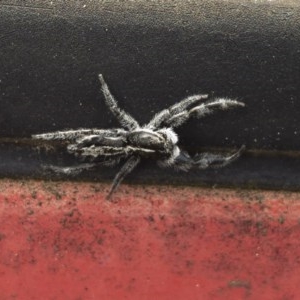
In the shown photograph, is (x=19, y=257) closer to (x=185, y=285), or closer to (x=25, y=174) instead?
(x=25, y=174)

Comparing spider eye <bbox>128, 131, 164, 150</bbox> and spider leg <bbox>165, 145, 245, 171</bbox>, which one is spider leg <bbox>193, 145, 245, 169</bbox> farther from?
spider eye <bbox>128, 131, 164, 150</bbox>

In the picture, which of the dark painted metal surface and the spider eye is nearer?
the dark painted metal surface

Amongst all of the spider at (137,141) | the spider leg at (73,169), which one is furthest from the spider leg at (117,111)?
the spider leg at (73,169)

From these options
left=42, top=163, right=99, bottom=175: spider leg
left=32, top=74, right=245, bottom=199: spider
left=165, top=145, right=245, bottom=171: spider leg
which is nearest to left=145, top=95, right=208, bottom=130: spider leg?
left=32, top=74, right=245, bottom=199: spider

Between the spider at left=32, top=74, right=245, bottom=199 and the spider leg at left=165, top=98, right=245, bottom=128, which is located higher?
the spider leg at left=165, top=98, right=245, bottom=128

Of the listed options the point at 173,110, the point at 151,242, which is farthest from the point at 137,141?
the point at 151,242

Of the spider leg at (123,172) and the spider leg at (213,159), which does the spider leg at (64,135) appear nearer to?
the spider leg at (123,172)
